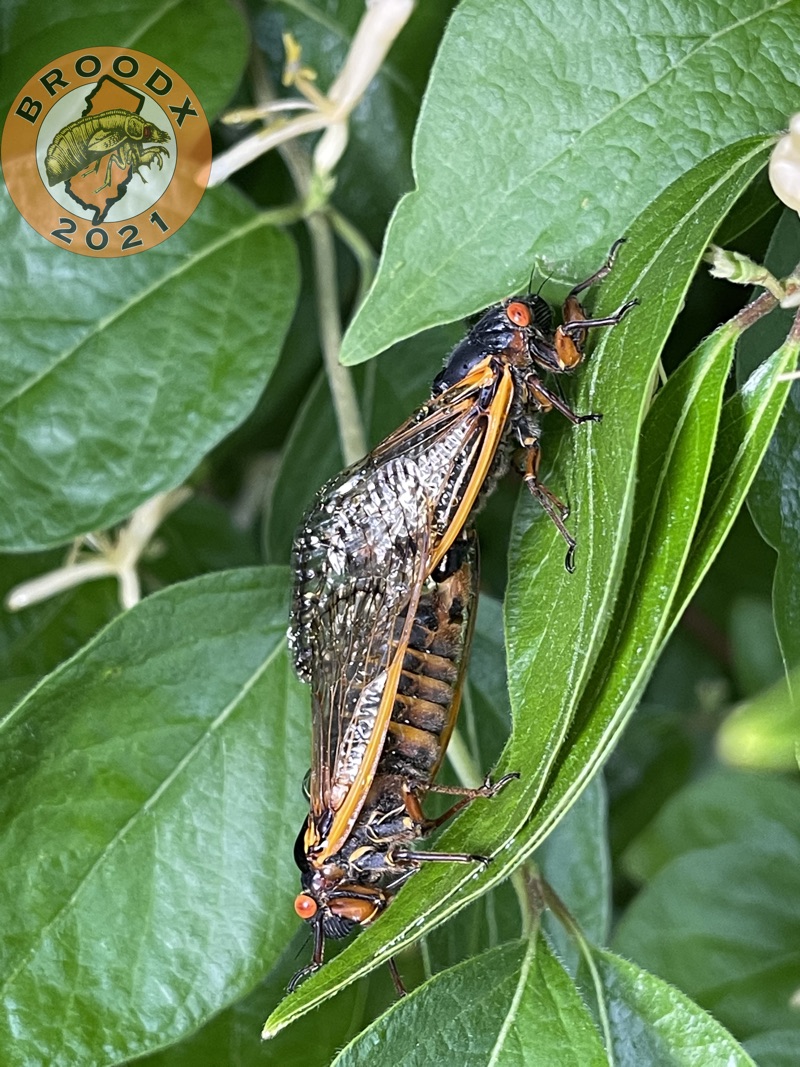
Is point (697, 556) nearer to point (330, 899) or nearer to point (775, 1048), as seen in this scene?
point (330, 899)

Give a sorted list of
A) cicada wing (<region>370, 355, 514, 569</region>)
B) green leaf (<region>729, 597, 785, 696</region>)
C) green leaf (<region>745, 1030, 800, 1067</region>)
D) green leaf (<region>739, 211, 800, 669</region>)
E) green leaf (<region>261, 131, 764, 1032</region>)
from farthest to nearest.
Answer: green leaf (<region>729, 597, 785, 696</region>) → green leaf (<region>745, 1030, 800, 1067</region>) → cicada wing (<region>370, 355, 514, 569</region>) → green leaf (<region>739, 211, 800, 669</region>) → green leaf (<region>261, 131, 764, 1032</region>)

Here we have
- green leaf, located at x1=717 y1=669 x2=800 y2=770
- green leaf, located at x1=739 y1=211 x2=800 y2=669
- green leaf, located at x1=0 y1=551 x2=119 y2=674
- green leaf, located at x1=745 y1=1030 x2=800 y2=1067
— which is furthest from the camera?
green leaf, located at x1=0 y1=551 x2=119 y2=674

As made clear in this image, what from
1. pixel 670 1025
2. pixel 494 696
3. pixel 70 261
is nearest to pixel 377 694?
pixel 494 696

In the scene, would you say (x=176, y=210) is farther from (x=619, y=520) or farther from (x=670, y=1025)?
(x=670, y=1025)

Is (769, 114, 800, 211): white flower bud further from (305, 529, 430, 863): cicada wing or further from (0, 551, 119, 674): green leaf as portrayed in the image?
(0, 551, 119, 674): green leaf

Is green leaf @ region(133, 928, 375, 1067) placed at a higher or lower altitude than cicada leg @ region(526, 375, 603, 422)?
lower

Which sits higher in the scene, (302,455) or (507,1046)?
(302,455)

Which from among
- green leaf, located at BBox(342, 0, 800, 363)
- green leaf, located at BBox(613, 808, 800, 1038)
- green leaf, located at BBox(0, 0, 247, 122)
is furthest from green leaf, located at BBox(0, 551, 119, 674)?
green leaf, located at BBox(613, 808, 800, 1038)
